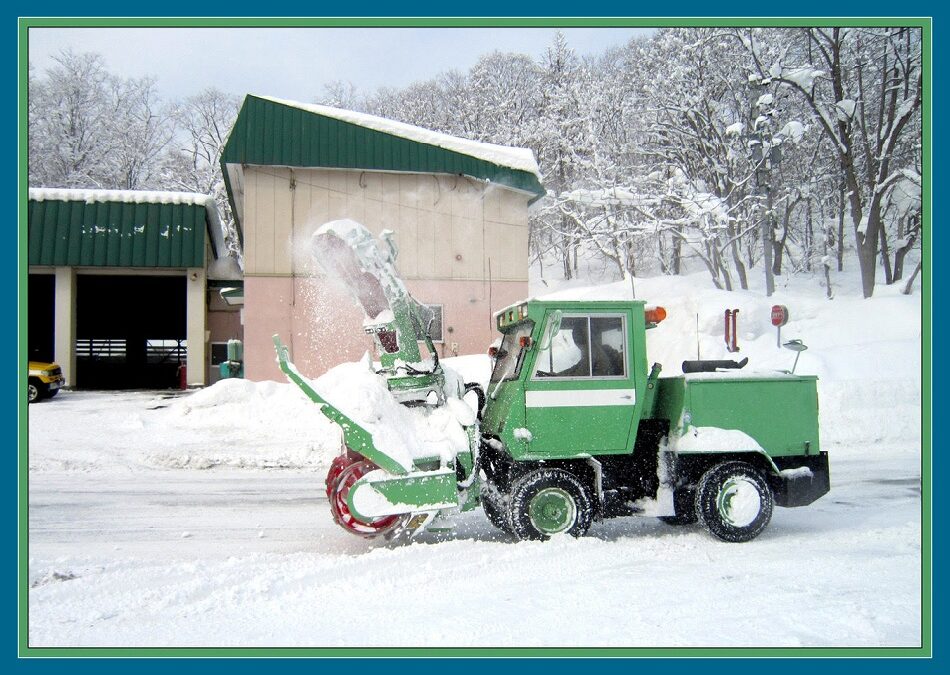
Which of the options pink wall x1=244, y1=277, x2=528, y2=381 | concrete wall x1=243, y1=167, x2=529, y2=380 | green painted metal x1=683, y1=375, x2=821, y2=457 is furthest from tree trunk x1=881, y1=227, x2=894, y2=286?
concrete wall x1=243, y1=167, x2=529, y2=380

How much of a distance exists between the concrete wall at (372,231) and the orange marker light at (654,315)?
8966mm

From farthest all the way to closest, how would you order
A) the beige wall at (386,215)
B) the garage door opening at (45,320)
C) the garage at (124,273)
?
1. the beige wall at (386,215)
2. the garage at (124,273)
3. the garage door opening at (45,320)

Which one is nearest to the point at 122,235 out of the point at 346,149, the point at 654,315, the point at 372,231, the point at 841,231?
the point at 346,149

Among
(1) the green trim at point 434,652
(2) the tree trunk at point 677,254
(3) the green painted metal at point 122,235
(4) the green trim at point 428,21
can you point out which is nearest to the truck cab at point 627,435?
(1) the green trim at point 434,652

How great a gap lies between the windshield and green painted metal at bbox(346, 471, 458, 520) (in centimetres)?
110

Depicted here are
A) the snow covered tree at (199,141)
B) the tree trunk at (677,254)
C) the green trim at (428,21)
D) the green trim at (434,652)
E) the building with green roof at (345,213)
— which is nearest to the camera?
the green trim at (434,652)

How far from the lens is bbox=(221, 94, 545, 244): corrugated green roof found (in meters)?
14.4

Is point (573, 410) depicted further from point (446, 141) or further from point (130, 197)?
point (130, 197)

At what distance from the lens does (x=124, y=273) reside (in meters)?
15.5

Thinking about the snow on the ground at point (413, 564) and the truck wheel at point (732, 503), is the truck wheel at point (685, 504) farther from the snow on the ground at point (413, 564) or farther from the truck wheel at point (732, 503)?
the snow on the ground at point (413, 564)

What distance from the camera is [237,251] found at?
85.9 feet

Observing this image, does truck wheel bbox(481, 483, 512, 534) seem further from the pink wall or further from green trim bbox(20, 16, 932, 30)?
the pink wall

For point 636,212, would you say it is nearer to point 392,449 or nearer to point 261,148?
point 261,148

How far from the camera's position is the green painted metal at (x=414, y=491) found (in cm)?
568
